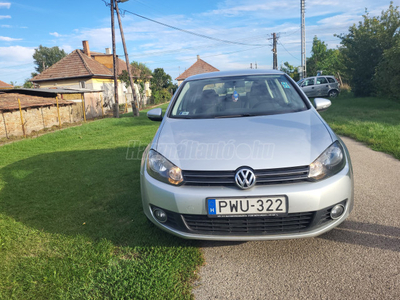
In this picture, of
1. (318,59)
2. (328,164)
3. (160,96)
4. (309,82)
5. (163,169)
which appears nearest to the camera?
(328,164)

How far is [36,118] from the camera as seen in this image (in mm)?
15008

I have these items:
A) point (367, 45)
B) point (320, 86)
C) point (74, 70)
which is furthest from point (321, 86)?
point (74, 70)

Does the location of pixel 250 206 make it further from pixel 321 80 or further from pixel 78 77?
pixel 78 77

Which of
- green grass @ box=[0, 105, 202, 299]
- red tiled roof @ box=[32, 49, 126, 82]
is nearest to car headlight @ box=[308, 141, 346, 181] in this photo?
green grass @ box=[0, 105, 202, 299]

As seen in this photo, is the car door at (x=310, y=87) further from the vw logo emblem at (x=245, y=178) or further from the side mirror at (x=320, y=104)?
the vw logo emblem at (x=245, y=178)

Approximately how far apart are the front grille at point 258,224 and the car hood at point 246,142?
1.22 ft

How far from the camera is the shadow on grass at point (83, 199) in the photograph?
3.08 metres

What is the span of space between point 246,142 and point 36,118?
1500 centimetres

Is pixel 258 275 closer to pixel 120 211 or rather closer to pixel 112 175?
pixel 120 211

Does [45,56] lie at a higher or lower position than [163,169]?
higher

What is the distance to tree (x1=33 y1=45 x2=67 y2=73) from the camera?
246ft

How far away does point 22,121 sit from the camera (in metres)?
13.4

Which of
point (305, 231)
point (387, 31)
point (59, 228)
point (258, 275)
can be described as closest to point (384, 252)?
point (305, 231)

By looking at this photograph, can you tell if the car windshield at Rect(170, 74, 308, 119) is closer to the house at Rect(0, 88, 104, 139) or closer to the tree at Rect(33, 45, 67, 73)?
the house at Rect(0, 88, 104, 139)
